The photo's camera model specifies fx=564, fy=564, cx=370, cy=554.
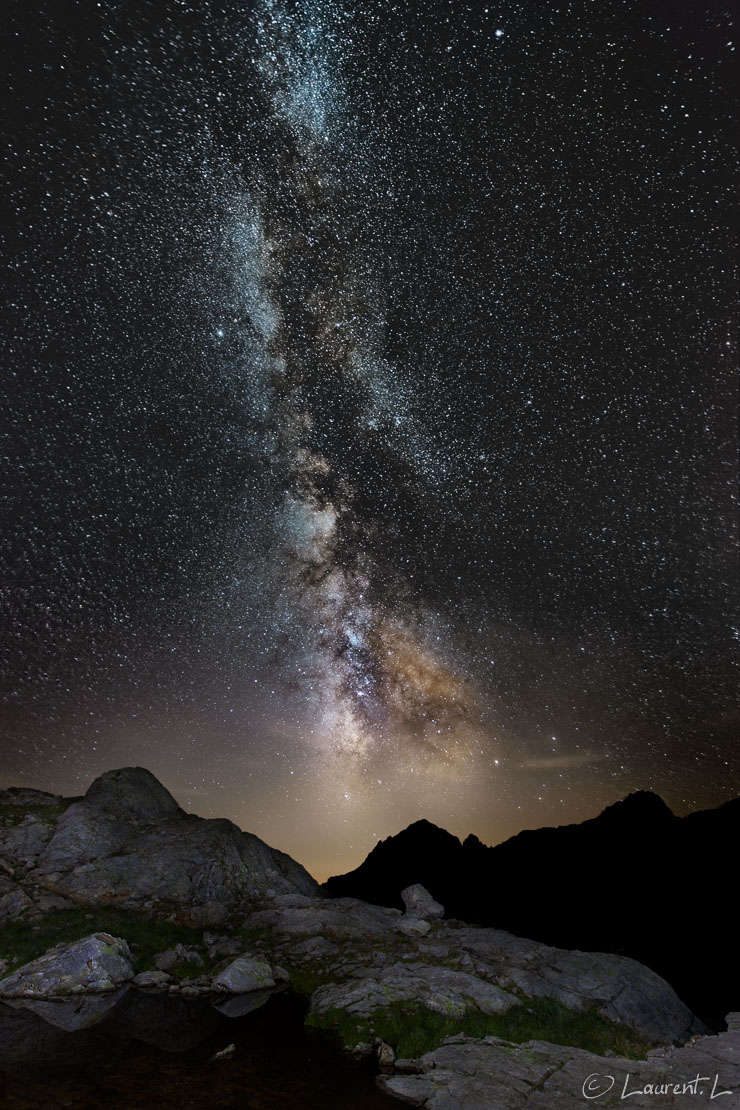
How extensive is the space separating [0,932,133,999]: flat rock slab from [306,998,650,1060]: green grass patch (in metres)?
9.43

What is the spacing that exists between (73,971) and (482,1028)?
16.2 metres

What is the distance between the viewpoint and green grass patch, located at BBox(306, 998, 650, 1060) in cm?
1758

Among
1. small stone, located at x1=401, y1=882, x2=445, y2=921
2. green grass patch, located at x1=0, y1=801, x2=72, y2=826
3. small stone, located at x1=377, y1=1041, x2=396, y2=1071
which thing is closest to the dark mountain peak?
small stone, located at x1=401, y1=882, x2=445, y2=921

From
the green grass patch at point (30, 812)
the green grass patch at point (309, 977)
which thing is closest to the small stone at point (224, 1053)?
the green grass patch at point (309, 977)

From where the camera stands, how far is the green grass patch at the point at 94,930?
26000 millimetres

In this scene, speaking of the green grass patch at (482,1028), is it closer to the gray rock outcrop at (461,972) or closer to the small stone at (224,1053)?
the gray rock outcrop at (461,972)

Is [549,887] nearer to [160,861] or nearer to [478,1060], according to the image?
[160,861]

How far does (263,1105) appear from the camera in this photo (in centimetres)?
1277

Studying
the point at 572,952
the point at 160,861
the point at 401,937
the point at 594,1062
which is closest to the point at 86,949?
the point at 160,861

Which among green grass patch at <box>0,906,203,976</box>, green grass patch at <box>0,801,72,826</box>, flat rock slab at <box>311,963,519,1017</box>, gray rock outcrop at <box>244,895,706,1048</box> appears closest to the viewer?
flat rock slab at <box>311,963,519,1017</box>

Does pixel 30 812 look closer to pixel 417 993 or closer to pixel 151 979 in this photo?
pixel 151 979

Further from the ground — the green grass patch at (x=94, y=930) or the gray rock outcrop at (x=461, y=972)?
the green grass patch at (x=94, y=930)

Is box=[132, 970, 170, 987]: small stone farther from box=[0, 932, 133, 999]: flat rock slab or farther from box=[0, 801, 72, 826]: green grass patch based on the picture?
box=[0, 801, 72, 826]: green grass patch

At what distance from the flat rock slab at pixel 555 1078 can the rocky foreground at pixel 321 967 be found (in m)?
0.06
